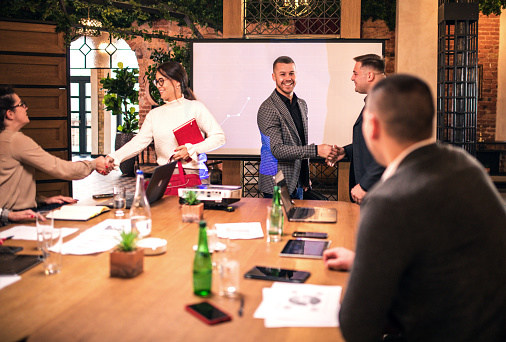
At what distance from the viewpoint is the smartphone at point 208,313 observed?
4.35 feet

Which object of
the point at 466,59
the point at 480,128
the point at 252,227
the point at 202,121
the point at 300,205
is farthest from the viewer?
the point at 480,128

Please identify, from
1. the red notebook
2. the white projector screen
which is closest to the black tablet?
the red notebook

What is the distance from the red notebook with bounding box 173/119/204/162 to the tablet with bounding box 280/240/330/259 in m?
1.58

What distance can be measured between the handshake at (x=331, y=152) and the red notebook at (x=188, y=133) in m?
0.89

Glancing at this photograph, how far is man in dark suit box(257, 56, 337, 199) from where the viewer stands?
12.1ft

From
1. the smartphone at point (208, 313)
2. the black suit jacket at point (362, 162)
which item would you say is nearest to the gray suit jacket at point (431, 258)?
the smartphone at point (208, 313)

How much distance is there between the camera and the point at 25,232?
231cm

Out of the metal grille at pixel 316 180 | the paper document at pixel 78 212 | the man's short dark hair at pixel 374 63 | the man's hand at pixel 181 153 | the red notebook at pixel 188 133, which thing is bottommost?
the metal grille at pixel 316 180

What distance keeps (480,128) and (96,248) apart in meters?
9.14

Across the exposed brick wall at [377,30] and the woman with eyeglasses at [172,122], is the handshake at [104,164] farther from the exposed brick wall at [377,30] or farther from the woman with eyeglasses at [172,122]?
the exposed brick wall at [377,30]

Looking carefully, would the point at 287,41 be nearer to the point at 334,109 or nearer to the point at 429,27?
the point at 334,109

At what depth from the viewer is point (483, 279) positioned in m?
1.17

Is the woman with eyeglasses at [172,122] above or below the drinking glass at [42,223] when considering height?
above

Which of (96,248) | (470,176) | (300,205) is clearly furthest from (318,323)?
(300,205)
